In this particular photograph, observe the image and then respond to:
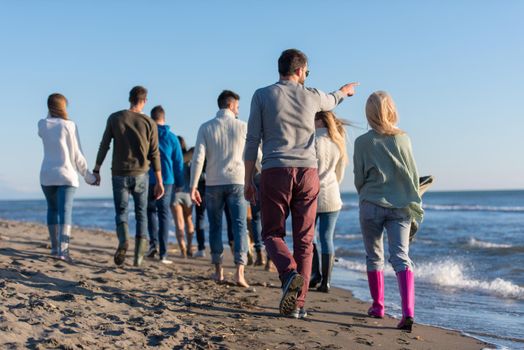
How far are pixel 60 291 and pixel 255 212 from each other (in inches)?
140

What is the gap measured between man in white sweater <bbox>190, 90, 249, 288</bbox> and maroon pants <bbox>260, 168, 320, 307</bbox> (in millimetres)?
1486

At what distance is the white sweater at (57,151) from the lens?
6.51m

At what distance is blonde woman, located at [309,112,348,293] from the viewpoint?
6262 mm

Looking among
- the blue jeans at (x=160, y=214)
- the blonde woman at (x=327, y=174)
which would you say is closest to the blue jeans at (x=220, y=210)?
the blonde woman at (x=327, y=174)

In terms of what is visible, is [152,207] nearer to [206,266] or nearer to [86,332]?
[206,266]

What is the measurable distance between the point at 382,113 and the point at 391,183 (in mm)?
537

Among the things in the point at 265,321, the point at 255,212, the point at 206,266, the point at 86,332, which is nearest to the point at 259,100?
the point at 265,321

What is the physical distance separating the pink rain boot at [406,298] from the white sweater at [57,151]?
3.57m

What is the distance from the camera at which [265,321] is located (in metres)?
4.55

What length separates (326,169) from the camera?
20.6 ft

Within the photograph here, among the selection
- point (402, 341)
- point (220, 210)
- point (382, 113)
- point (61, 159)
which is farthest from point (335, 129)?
point (61, 159)

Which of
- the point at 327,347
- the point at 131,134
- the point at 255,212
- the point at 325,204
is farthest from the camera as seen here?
the point at 255,212

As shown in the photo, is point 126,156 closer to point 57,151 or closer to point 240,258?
point 57,151

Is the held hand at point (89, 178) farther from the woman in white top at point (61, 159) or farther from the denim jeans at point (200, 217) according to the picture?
the denim jeans at point (200, 217)
